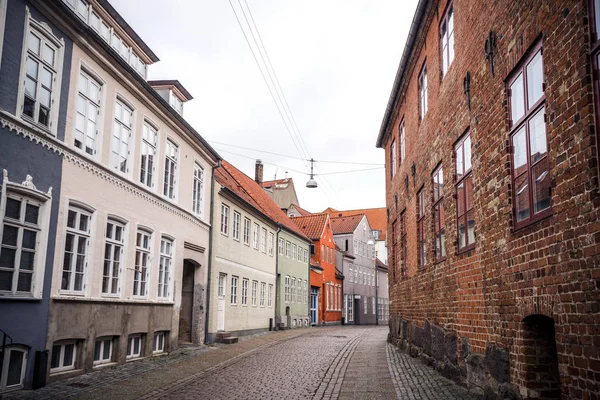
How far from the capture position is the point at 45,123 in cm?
1077

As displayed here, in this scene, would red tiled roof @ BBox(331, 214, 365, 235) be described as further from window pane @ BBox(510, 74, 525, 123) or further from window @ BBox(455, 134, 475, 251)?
window pane @ BBox(510, 74, 525, 123)

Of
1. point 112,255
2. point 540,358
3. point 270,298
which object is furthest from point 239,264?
point 540,358

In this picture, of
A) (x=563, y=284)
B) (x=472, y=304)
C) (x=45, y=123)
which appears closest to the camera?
(x=563, y=284)

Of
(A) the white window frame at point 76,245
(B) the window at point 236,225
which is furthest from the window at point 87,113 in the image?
(B) the window at point 236,225

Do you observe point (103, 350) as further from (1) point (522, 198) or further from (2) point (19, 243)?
(1) point (522, 198)

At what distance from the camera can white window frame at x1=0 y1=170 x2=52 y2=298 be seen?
944cm

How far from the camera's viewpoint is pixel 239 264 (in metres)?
24.9

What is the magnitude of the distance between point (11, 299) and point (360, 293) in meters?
46.0

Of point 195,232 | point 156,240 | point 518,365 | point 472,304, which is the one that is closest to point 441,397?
point 472,304

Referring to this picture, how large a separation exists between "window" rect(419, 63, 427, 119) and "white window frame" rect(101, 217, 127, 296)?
8006mm

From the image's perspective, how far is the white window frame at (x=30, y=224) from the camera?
944cm

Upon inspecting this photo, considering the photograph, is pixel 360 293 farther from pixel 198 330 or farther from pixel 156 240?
pixel 156 240

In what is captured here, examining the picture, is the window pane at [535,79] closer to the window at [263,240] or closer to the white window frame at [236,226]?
the white window frame at [236,226]

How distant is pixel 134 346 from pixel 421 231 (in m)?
7.98
